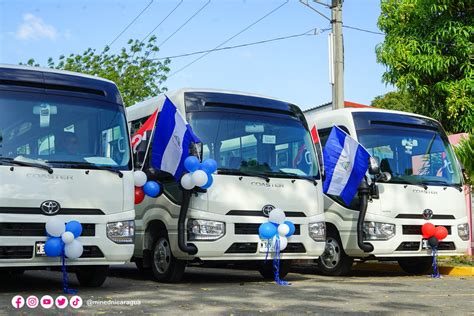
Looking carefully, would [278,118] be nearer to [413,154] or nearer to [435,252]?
[413,154]

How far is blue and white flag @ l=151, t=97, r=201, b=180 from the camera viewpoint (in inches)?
405

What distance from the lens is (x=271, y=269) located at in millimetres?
11945

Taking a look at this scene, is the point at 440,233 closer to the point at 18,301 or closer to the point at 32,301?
the point at 32,301

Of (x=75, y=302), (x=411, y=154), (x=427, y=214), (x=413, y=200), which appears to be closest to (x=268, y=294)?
(x=75, y=302)

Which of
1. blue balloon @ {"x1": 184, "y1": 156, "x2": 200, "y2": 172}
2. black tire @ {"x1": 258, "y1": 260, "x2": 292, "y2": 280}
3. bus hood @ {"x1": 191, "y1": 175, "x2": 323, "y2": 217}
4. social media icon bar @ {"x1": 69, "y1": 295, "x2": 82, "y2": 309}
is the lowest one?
social media icon bar @ {"x1": 69, "y1": 295, "x2": 82, "y2": 309}

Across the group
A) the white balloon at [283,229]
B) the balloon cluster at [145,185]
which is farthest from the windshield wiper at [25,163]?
the white balloon at [283,229]

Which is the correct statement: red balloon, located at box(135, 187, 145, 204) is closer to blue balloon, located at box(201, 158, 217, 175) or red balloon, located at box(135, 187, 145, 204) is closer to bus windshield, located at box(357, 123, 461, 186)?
blue balloon, located at box(201, 158, 217, 175)

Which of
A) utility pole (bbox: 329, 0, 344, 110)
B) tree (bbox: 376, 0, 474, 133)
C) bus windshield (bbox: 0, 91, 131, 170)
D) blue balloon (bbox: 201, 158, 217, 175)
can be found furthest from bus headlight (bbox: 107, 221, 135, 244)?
tree (bbox: 376, 0, 474, 133)

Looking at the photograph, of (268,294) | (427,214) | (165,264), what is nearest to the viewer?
(268,294)

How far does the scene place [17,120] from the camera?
9.22m

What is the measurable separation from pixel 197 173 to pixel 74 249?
1913 mm

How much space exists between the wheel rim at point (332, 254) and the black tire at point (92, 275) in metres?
4.29

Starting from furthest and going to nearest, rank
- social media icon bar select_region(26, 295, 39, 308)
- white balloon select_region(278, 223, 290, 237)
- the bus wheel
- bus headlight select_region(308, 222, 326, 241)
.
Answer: bus headlight select_region(308, 222, 326, 241), the bus wheel, white balloon select_region(278, 223, 290, 237), social media icon bar select_region(26, 295, 39, 308)

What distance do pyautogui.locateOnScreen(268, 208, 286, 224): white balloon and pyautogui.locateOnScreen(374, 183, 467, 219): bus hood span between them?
2212 millimetres
